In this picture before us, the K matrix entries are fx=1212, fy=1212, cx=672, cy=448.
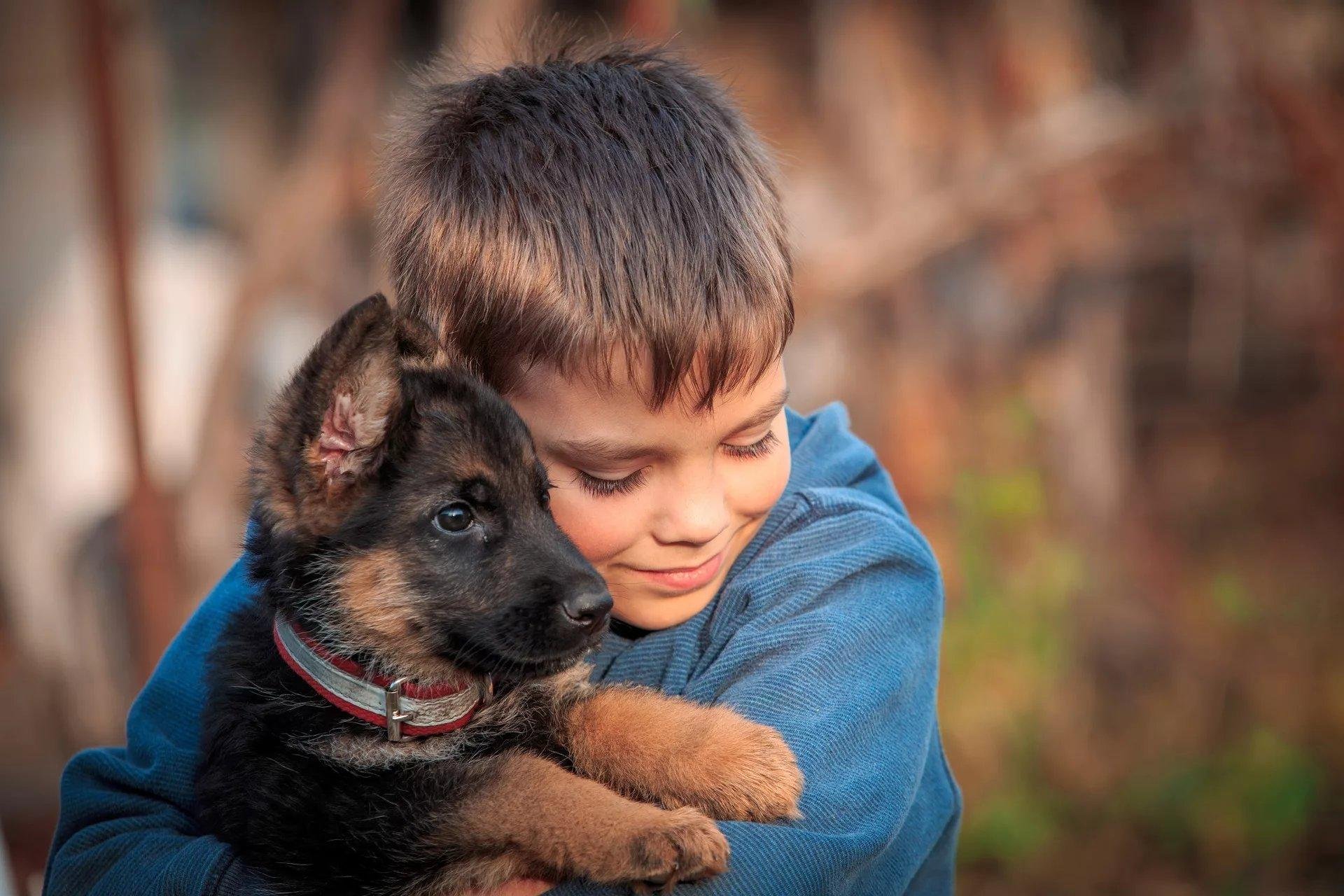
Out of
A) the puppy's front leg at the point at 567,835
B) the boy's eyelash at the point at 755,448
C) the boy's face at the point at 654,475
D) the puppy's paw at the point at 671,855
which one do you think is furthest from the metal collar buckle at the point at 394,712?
the boy's eyelash at the point at 755,448

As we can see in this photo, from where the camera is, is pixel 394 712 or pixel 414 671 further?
pixel 414 671

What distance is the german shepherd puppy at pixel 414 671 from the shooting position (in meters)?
2.20

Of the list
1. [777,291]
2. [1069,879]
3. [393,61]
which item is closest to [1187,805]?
[1069,879]

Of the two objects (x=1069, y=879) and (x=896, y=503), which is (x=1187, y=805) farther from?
(x=896, y=503)

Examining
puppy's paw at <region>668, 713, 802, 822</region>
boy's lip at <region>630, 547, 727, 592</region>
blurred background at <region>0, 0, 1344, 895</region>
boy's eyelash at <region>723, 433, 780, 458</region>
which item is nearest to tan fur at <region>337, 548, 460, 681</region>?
boy's lip at <region>630, 547, 727, 592</region>

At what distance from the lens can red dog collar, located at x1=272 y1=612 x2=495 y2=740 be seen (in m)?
2.36

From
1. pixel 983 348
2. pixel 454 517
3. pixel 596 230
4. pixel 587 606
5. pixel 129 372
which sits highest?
pixel 596 230

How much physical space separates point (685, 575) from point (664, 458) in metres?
0.27

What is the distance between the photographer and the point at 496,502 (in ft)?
7.86

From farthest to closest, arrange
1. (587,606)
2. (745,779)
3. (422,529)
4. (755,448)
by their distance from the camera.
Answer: (755,448) < (422,529) < (587,606) < (745,779)

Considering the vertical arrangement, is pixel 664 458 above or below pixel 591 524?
above

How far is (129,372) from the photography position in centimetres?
494

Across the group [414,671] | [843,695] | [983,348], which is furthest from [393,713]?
[983,348]

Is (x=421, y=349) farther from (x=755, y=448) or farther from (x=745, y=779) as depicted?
(x=745, y=779)
